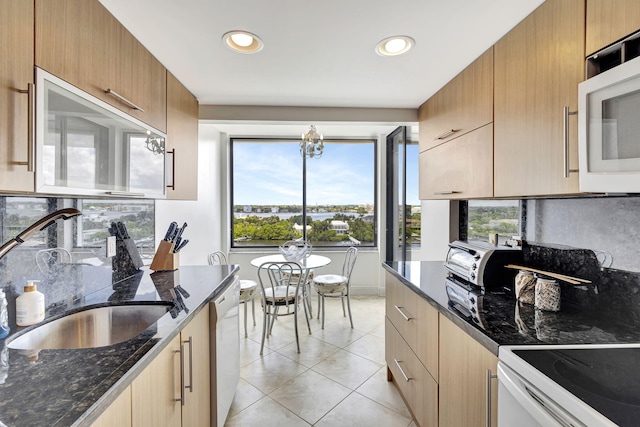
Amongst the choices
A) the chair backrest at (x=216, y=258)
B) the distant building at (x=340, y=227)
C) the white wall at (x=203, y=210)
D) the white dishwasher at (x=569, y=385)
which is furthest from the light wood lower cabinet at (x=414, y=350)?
the distant building at (x=340, y=227)

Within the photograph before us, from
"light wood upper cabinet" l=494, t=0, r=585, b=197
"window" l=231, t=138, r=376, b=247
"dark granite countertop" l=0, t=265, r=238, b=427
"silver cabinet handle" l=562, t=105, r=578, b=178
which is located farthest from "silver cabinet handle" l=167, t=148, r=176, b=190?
"window" l=231, t=138, r=376, b=247

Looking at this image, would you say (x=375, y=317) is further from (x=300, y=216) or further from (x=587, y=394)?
(x=587, y=394)

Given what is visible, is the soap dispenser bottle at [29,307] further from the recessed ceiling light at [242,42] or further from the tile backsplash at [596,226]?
the tile backsplash at [596,226]

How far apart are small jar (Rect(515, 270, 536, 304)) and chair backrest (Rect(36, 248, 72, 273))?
224 centimetres

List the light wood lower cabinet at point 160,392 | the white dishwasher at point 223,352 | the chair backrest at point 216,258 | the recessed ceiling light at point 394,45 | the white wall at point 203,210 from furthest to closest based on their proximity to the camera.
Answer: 1. the chair backrest at point 216,258
2. the white wall at point 203,210
3. the white dishwasher at point 223,352
4. the recessed ceiling light at point 394,45
5. the light wood lower cabinet at point 160,392

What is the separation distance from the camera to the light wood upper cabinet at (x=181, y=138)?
1.95 meters

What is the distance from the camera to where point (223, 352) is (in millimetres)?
1771

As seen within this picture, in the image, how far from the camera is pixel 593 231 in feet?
4.46

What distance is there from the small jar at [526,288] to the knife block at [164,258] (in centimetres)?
215

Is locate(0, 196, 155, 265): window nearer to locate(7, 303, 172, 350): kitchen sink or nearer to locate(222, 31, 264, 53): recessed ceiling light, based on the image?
locate(7, 303, 172, 350): kitchen sink

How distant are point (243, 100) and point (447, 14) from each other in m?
1.63

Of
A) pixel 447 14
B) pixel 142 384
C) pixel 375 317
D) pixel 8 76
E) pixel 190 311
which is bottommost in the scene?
pixel 375 317

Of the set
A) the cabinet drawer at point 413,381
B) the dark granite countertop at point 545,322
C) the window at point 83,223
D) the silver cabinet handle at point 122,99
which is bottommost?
the cabinet drawer at point 413,381

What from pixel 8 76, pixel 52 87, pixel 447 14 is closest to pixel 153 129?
pixel 52 87
